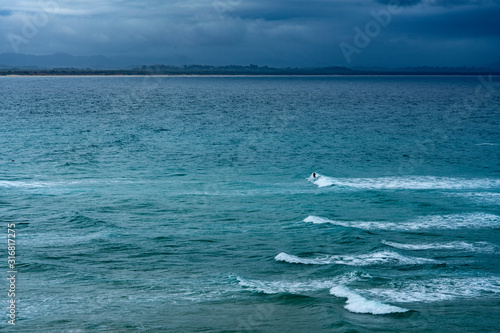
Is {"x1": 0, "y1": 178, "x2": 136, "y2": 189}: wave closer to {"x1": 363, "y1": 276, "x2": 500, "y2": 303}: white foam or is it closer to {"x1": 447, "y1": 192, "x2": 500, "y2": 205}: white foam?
{"x1": 447, "y1": 192, "x2": 500, "y2": 205}: white foam

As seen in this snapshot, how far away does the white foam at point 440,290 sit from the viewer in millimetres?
21795

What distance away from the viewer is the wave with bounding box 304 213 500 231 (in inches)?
1233

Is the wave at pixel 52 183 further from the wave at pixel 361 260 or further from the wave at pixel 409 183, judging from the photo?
the wave at pixel 361 260

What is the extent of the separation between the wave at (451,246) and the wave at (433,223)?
9.57ft

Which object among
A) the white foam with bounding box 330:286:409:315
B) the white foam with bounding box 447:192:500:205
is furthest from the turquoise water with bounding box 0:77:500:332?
the white foam with bounding box 447:192:500:205

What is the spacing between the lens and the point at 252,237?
2942cm

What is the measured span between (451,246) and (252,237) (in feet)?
33.4

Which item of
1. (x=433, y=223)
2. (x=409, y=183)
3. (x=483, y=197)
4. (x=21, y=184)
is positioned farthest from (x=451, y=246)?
(x=21, y=184)

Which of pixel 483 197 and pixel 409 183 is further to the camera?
pixel 409 183

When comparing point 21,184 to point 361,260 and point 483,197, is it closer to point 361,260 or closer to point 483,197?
point 361,260

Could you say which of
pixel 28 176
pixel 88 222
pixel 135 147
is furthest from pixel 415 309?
pixel 135 147

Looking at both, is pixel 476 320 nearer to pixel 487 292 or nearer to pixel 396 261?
pixel 487 292

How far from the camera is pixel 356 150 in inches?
2400

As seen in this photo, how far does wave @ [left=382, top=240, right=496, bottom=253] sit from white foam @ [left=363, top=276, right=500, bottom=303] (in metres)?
3.75
